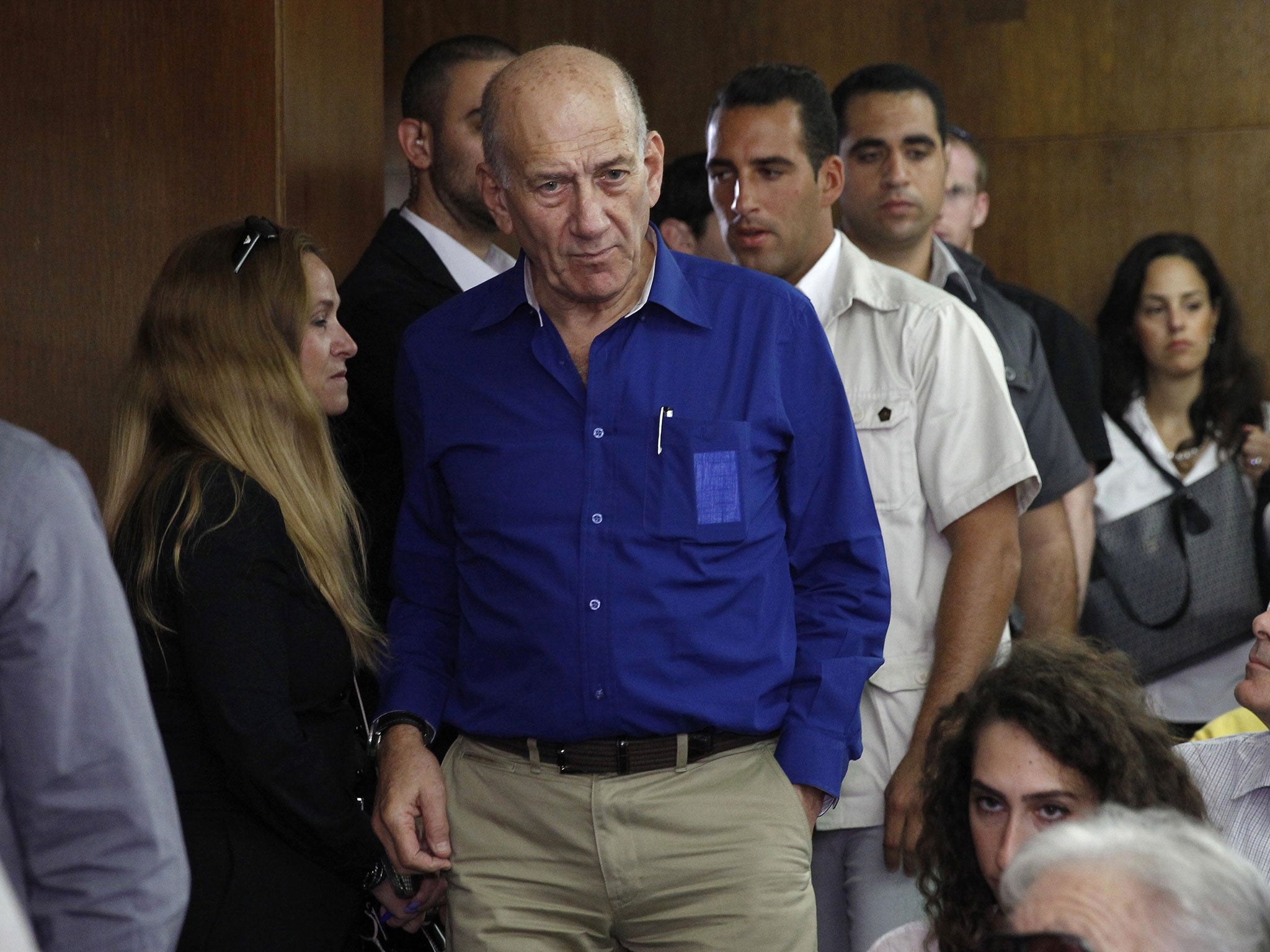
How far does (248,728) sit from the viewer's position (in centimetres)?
185

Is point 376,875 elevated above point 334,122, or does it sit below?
below

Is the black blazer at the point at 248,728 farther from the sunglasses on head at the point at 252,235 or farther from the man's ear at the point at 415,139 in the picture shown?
the man's ear at the point at 415,139

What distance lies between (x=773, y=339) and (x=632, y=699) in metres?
0.54

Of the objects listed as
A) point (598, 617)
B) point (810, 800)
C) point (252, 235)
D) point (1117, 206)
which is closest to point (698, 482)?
point (598, 617)

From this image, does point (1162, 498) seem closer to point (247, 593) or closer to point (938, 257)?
point (938, 257)

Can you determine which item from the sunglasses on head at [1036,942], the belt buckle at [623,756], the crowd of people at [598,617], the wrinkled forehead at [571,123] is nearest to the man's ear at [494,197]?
the crowd of people at [598,617]

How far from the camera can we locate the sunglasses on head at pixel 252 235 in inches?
86.6

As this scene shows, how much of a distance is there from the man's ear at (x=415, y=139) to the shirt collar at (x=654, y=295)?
0.98 meters

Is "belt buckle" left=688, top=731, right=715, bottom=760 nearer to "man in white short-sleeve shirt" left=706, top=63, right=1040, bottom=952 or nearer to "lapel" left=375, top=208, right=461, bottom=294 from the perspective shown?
"man in white short-sleeve shirt" left=706, top=63, right=1040, bottom=952

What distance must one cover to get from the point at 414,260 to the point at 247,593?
3.40 feet

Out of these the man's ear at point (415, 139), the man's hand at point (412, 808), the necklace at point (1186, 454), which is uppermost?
the man's ear at point (415, 139)

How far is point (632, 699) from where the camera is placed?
186 cm

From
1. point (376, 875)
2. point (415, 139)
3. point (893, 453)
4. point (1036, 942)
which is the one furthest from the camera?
point (415, 139)

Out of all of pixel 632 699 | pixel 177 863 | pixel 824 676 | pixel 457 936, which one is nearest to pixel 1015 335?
pixel 824 676
